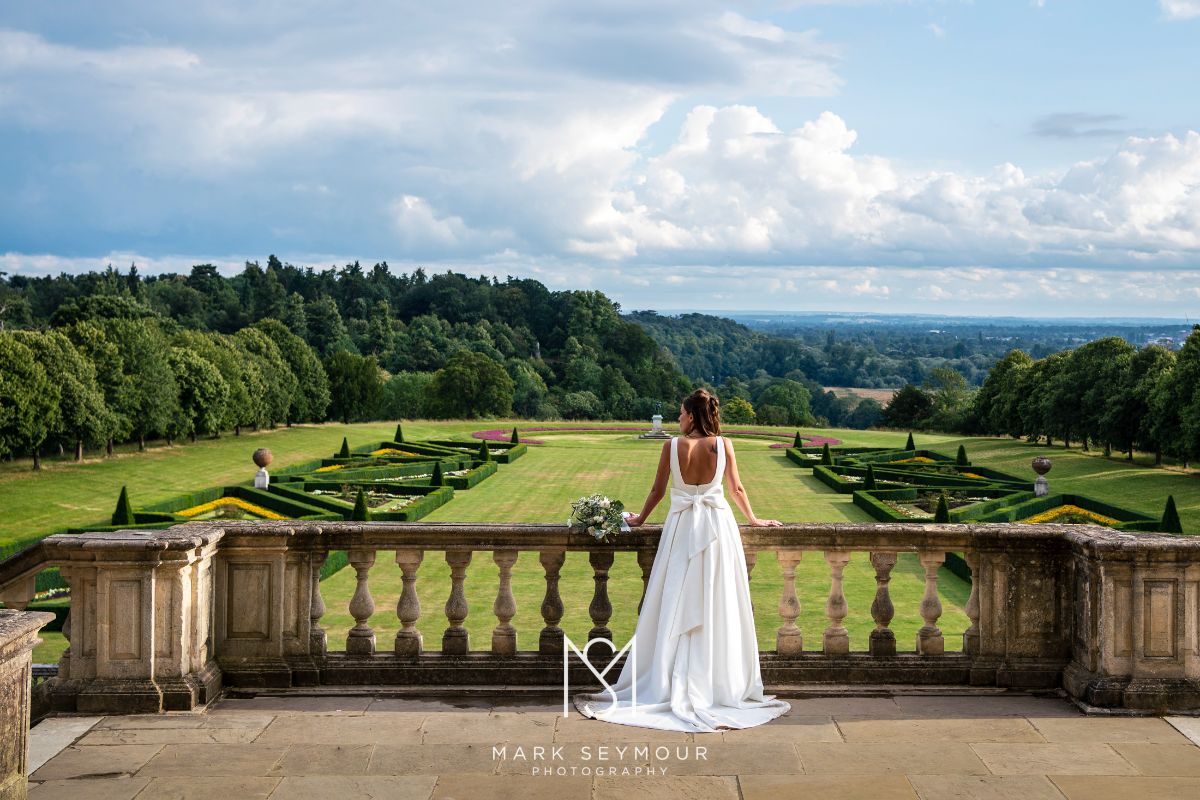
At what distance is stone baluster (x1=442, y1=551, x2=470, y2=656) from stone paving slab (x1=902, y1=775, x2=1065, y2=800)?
3414mm

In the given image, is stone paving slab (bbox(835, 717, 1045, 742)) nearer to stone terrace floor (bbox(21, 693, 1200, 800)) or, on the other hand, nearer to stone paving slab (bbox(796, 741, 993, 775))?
stone terrace floor (bbox(21, 693, 1200, 800))

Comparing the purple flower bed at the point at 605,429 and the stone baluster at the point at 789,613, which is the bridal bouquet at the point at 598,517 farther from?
the purple flower bed at the point at 605,429

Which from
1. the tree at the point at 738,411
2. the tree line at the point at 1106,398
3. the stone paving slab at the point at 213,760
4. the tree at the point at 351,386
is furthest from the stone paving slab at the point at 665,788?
the tree at the point at 738,411

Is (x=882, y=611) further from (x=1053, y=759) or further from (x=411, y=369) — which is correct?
(x=411, y=369)

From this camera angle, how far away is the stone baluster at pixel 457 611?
344 inches

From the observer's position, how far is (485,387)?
89688mm

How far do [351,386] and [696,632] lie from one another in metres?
76.5

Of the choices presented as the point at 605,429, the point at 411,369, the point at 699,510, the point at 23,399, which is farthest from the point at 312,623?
the point at 411,369

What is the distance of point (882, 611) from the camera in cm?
894

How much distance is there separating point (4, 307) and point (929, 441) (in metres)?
66.7

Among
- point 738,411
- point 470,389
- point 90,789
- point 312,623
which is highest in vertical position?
point 470,389

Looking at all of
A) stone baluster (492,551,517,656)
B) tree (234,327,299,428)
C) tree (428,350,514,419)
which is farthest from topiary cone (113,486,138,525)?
tree (428,350,514,419)

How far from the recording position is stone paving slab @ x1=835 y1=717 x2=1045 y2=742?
24.5ft

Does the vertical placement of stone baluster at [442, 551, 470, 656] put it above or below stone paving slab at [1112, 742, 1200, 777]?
above
